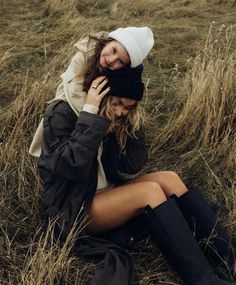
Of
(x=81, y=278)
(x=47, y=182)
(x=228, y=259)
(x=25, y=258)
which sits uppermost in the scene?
(x=47, y=182)

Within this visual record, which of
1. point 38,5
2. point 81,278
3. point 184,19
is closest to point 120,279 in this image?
point 81,278

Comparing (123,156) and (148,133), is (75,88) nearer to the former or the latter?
(123,156)

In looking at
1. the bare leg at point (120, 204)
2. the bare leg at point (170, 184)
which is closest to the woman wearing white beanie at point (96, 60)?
the bare leg at point (120, 204)

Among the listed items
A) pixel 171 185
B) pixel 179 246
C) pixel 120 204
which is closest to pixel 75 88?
pixel 120 204

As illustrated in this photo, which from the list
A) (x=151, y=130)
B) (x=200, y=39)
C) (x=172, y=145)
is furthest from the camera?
(x=200, y=39)

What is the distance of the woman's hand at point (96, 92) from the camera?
2.46 metres

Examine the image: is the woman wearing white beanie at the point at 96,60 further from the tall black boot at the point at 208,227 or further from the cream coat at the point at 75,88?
the tall black boot at the point at 208,227

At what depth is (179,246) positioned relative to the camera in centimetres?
243

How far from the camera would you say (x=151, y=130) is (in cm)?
388

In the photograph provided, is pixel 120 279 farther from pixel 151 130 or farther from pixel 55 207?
pixel 151 130

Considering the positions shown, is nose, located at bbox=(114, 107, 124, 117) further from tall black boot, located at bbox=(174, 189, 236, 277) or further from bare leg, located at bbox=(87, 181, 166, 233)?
tall black boot, located at bbox=(174, 189, 236, 277)

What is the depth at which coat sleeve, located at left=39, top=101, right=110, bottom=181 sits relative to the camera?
7.71 feet

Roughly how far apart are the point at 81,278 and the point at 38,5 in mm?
5856

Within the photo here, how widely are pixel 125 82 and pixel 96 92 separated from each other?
17 cm
